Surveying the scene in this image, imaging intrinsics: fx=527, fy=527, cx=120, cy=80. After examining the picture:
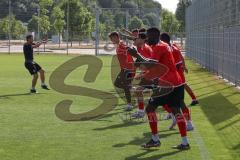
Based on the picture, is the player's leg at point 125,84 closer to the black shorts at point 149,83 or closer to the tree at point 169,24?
the black shorts at point 149,83

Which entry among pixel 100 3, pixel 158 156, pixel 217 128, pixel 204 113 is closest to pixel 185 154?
pixel 158 156

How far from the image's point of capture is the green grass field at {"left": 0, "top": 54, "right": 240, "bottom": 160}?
9.08 metres

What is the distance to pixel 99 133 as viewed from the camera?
1107 cm

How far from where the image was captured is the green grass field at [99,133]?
357 inches

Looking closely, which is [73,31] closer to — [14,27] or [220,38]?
[14,27]

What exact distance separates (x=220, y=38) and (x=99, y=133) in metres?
16.0

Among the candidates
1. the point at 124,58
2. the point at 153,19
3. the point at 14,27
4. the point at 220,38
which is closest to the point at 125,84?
the point at 124,58

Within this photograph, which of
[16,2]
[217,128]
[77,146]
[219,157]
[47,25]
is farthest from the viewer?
[16,2]

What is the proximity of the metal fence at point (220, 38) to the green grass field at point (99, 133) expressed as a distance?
4846mm

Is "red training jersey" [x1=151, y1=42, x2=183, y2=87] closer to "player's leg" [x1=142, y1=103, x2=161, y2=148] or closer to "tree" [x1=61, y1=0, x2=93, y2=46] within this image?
"player's leg" [x1=142, y1=103, x2=161, y2=148]

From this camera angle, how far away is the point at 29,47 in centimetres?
1922

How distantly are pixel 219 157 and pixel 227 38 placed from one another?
50.4ft

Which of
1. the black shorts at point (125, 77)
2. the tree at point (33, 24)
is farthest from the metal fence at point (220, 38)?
the tree at point (33, 24)

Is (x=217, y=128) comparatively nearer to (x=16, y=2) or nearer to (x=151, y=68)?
(x=151, y=68)
